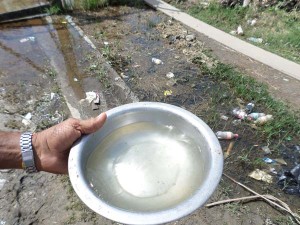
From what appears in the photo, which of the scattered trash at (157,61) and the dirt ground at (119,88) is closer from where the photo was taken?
the dirt ground at (119,88)

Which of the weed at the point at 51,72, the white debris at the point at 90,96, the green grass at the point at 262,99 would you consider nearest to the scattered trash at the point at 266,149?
the green grass at the point at 262,99

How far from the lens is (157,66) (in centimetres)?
461

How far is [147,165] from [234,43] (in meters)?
3.88

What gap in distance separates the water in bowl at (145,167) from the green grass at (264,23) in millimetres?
3611

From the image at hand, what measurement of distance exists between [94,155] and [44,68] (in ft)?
9.90

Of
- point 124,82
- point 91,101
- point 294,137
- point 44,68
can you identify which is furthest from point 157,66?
point 294,137

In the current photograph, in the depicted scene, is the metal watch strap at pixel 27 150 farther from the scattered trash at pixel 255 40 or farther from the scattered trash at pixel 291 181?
the scattered trash at pixel 255 40

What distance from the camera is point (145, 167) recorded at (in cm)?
180

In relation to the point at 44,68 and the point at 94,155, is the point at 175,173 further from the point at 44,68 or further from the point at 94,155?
Answer: the point at 44,68

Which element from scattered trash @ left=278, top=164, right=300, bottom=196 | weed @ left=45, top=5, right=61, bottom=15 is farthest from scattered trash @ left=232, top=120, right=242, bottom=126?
weed @ left=45, top=5, right=61, bottom=15

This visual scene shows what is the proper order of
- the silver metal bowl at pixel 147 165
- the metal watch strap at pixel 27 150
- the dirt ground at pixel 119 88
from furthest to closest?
the dirt ground at pixel 119 88
the metal watch strap at pixel 27 150
the silver metal bowl at pixel 147 165

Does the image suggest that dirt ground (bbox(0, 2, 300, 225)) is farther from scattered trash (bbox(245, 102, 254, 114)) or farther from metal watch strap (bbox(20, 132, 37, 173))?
metal watch strap (bbox(20, 132, 37, 173))

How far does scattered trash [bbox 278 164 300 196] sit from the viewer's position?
2.84 meters

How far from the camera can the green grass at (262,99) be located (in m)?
3.45
